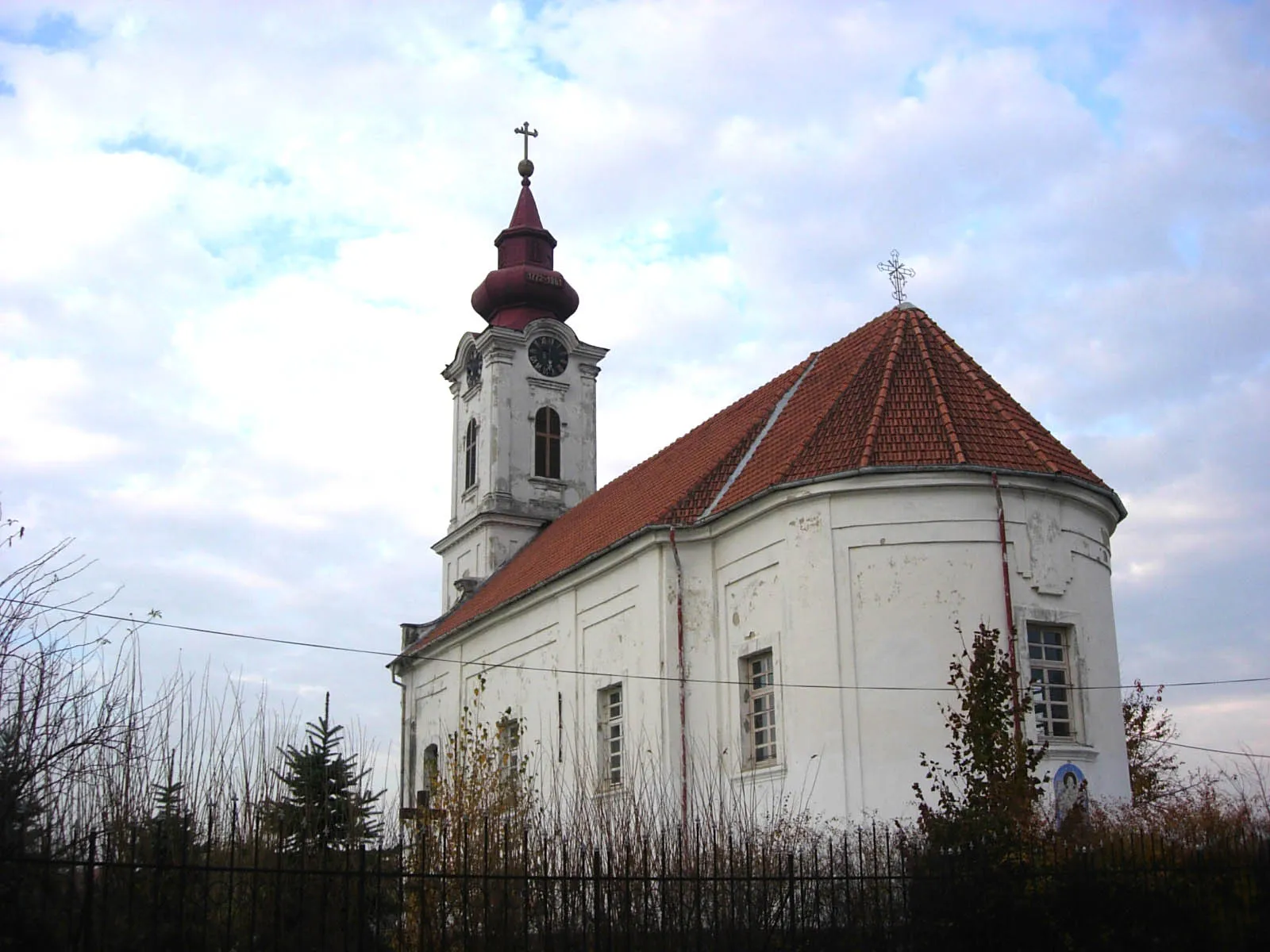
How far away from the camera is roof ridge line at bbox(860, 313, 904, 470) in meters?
19.8

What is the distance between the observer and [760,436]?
24484mm

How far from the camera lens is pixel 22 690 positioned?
9836mm

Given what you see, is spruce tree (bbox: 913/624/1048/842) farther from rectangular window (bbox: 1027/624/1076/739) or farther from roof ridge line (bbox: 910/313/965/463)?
roof ridge line (bbox: 910/313/965/463)

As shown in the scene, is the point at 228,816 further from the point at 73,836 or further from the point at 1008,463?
the point at 1008,463

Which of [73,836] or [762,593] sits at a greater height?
[762,593]

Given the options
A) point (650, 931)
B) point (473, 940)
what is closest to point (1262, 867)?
point (650, 931)

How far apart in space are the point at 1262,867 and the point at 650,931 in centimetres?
600

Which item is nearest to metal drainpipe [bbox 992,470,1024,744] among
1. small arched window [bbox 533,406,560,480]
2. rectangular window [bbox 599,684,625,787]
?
rectangular window [bbox 599,684,625,787]

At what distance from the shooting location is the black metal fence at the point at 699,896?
35.6 ft

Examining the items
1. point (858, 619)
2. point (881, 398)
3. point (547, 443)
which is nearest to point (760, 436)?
point (881, 398)

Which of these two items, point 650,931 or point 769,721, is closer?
point 650,931

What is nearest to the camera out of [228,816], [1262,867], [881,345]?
[228,816]

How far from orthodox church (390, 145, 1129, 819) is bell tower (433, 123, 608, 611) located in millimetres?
9363

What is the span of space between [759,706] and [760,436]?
5.57m
